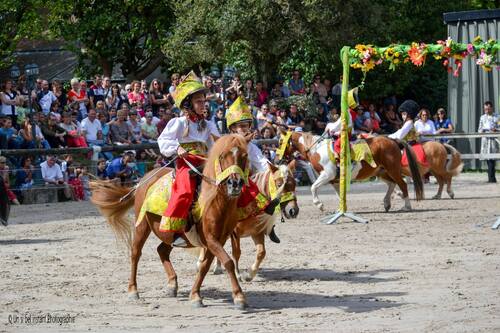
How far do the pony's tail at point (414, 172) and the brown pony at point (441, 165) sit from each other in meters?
1.95

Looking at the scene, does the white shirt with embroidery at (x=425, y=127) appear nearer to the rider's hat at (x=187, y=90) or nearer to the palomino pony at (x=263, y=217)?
the palomino pony at (x=263, y=217)

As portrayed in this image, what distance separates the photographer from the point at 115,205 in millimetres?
12047

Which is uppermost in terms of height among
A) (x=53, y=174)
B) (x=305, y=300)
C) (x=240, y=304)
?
(x=53, y=174)

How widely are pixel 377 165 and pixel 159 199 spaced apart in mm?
9925

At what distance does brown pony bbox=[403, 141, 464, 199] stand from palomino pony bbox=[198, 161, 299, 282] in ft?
32.0

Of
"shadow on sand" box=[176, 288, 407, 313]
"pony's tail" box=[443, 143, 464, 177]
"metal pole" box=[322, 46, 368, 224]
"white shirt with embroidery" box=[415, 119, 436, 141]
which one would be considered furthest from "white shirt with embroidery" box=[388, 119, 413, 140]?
"shadow on sand" box=[176, 288, 407, 313]

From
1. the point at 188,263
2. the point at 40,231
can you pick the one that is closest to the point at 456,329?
the point at 188,263

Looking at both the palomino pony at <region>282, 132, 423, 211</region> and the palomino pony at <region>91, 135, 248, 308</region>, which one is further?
the palomino pony at <region>282, 132, 423, 211</region>

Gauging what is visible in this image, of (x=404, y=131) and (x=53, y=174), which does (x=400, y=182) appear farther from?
(x=53, y=174)

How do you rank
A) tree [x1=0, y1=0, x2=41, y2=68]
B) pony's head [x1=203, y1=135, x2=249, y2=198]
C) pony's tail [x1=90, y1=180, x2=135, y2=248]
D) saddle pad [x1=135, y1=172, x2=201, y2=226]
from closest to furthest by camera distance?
1. pony's head [x1=203, y1=135, x2=249, y2=198]
2. saddle pad [x1=135, y1=172, x2=201, y2=226]
3. pony's tail [x1=90, y1=180, x2=135, y2=248]
4. tree [x1=0, y1=0, x2=41, y2=68]

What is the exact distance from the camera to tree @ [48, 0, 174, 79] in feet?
115

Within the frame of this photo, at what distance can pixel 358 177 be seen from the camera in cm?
2055

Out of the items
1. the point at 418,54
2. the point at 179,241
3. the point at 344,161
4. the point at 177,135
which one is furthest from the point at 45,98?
the point at 179,241

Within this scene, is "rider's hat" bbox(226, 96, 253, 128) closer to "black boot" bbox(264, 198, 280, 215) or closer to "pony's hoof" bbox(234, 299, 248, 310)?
"black boot" bbox(264, 198, 280, 215)
